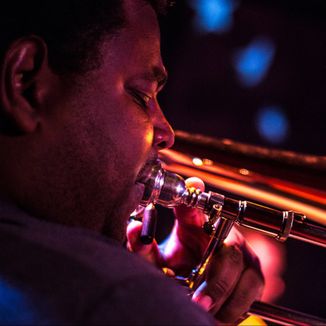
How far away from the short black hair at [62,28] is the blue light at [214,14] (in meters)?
3.74

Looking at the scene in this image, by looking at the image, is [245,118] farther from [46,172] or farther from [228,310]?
[46,172]


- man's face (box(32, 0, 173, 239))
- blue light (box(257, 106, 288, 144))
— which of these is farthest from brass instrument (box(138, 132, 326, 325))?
blue light (box(257, 106, 288, 144))

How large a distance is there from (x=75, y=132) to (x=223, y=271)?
25.2 inches

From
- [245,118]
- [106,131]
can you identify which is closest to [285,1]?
[245,118]

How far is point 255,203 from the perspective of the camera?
3.74 ft

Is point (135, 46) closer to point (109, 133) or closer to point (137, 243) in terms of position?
point (109, 133)

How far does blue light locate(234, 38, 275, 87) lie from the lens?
418 centimetres

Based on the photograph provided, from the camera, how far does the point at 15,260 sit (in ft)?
2.05

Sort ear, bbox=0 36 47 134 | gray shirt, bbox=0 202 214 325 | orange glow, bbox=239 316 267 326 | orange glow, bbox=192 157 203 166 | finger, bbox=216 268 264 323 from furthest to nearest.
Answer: orange glow, bbox=239 316 267 326 → orange glow, bbox=192 157 203 166 → finger, bbox=216 268 264 323 → ear, bbox=0 36 47 134 → gray shirt, bbox=0 202 214 325

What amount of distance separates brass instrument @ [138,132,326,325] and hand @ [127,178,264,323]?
0.15 ft

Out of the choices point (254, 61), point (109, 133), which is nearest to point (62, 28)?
point (109, 133)

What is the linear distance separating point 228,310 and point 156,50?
32.8 inches

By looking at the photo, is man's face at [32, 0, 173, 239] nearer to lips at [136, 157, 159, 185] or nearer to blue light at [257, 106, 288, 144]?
lips at [136, 157, 159, 185]

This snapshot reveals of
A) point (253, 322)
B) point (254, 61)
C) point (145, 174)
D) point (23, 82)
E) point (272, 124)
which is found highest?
point (23, 82)
